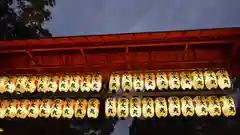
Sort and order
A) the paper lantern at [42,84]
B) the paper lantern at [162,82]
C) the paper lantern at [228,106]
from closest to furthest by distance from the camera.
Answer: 1. the paper lantern at [228,106]
2. the paper lantern at [162,82]
3. the paper lantern at [42,84]

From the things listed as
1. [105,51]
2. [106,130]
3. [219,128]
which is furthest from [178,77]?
[106,130]

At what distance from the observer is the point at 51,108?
30.9 feet

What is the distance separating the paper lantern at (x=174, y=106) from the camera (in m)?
8.91

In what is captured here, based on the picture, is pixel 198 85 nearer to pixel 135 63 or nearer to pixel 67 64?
pixel 135 63

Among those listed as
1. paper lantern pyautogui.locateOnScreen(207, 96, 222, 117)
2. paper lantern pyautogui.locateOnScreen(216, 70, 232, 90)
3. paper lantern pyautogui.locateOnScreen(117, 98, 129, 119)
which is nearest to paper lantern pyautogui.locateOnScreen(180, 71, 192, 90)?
paper lantern pyautogui.locateOnScreen(207, 96, 222, 117)

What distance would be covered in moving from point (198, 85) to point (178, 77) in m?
0.72

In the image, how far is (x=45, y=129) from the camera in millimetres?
18969

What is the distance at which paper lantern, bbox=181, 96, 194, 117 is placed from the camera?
8820 millimetres

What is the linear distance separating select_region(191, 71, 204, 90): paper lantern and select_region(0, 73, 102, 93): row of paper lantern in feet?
10.7

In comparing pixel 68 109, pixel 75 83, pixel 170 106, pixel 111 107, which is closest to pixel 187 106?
pixel 170 106

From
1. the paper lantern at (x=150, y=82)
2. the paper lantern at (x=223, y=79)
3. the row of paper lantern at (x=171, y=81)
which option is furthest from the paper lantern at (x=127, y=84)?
the paper lantern at (x=223, y=79)

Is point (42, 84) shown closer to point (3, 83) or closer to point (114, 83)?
point (3, 83)

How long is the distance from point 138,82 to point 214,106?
2.67 metres

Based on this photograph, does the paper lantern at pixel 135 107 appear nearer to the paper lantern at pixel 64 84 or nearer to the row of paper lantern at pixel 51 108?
the row of paper lantern at pixel 51 108
